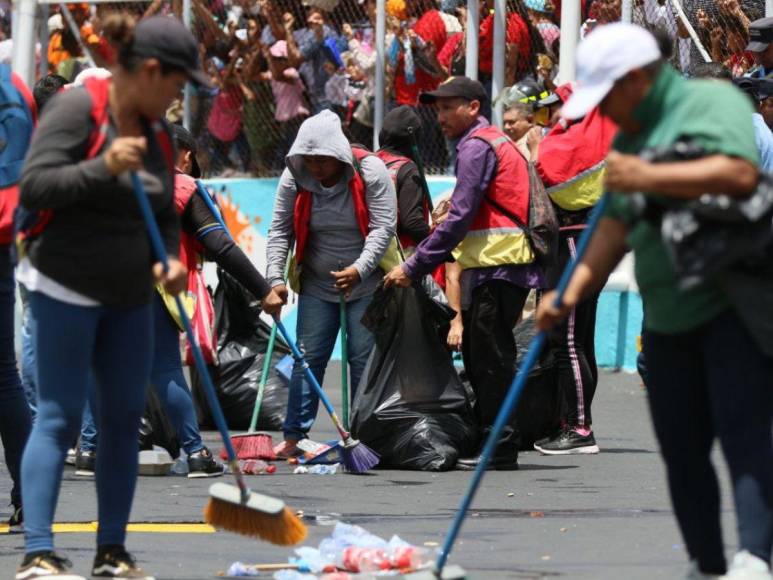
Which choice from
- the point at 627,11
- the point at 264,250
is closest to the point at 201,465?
the point at 627,11

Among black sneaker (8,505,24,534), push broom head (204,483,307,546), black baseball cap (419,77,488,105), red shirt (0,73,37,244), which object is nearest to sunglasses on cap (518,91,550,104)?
black baseball cap (419,77,488,105)

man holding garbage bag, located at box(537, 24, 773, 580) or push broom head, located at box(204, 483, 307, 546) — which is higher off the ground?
man holding garbage bag, located at box(537, 24, 773, 580)

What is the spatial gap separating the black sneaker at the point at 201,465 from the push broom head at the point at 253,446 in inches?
18.3

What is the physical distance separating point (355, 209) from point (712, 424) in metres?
4.21

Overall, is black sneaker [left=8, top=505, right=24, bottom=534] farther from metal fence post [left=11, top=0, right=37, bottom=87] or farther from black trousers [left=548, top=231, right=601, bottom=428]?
metal fence post [left=11, top=0, right=37, bottom=87]

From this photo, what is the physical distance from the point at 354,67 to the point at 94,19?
123 inches

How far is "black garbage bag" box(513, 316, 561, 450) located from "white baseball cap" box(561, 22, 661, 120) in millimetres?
4664

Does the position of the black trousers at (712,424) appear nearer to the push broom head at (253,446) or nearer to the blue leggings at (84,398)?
the blue leggings at (84,398)

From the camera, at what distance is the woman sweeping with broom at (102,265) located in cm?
511

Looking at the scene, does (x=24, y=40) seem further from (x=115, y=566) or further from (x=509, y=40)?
(x=115, y=566)

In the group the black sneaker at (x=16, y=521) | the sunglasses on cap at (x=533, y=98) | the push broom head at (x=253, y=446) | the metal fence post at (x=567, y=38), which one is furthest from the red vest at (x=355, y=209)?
the metal fence post at (x=567, y=38)

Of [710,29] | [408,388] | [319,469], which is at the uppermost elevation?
[710,29]

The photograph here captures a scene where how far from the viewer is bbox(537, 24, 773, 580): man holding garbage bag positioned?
4.48 m

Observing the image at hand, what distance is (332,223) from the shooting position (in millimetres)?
8859
